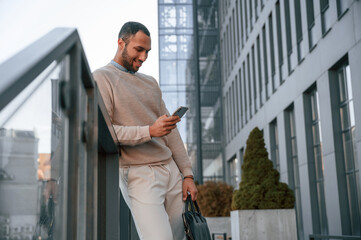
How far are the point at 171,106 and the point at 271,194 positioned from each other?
24843 millimetres

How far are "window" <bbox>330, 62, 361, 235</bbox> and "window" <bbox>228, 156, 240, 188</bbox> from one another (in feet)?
55.8

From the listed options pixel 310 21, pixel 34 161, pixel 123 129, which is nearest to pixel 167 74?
pixel 310 21

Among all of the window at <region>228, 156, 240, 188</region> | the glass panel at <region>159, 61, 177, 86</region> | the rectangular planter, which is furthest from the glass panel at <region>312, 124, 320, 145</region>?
the glass panel at <region>159, 61, 177, 86</region>

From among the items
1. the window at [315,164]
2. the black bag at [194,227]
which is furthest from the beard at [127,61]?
the window at [315,164]

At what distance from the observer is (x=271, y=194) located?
8648 mm

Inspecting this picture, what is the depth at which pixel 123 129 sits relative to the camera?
8.98ft

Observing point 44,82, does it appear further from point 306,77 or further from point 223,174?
point 223,174

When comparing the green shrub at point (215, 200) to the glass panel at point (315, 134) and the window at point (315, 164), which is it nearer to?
the window at point (315, 164)

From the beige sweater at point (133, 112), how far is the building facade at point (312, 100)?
28.9 feet

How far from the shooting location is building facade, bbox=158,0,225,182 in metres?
33.3

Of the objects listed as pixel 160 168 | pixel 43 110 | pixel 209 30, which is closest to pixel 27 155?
pixel 43 110

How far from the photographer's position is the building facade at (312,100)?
12.0m

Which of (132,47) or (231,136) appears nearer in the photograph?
(132,47)

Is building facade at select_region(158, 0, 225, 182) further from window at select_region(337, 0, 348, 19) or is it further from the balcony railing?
the balcony railing
